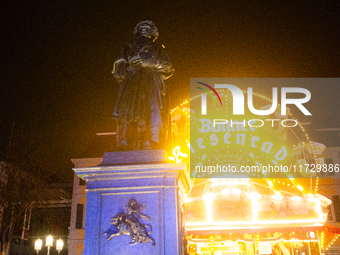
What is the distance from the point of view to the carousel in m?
16.8

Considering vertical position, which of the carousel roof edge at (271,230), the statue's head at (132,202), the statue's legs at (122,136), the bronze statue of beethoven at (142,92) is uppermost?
the bronze statue of beethoven at (142,92)

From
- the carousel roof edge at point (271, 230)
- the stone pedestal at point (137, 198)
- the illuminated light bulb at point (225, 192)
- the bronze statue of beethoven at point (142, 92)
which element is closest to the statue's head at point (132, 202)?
the stone pedestal at point (137, 198)

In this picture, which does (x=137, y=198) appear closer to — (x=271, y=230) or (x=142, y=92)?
(x=142, y=92)

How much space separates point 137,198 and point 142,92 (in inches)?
67.6

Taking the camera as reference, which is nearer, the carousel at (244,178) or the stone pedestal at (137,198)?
the stone pedestal at (137,198)

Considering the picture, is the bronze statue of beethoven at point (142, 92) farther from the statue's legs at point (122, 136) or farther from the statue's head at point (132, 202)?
the statue's head at point (132, 202)

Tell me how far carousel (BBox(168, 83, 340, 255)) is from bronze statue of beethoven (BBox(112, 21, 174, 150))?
11.1m

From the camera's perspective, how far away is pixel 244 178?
17.2 meters

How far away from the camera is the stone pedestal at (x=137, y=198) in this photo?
12.4ft

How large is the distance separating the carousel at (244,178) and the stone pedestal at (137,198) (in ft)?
39.0

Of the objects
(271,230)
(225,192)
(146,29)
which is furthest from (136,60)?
(271,230)

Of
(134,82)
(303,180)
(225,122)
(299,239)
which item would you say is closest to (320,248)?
(299,239)

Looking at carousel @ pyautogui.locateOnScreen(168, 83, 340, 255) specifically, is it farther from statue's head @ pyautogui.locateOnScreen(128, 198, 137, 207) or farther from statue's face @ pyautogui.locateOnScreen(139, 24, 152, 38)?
statue's head @ pyautogui.locateOnScreen(128, 198, 137, 207)

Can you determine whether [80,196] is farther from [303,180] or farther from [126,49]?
[126,49]
